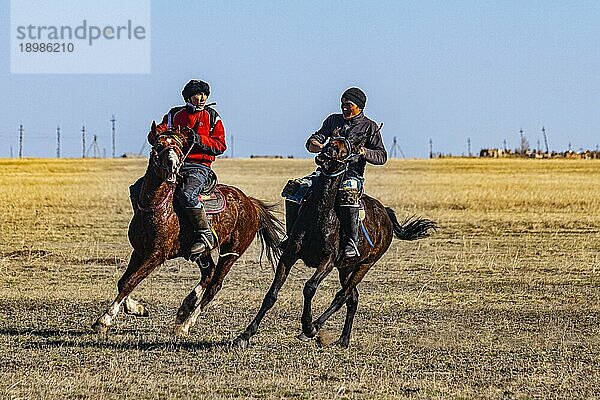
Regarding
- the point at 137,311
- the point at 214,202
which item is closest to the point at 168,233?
the point at 214,202

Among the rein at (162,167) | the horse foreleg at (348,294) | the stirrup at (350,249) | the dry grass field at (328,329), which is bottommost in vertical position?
the dry grass field at (328,329)

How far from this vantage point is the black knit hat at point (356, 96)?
35.7 ft

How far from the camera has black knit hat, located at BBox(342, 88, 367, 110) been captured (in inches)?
428

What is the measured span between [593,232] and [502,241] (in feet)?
10.1

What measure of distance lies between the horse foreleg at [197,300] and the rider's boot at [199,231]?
43 centimetres

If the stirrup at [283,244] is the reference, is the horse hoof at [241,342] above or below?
below

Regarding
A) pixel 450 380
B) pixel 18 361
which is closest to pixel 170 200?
pixel 18 361

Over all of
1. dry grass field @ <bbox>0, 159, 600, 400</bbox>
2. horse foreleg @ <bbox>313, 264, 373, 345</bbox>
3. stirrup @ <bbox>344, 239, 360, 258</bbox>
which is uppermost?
stirrup @ <bbox>344, 239, 360, 258</bbox>

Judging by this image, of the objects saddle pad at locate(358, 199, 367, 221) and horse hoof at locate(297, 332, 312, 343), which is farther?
saddle pad at locate(358, 199, 367, 221)

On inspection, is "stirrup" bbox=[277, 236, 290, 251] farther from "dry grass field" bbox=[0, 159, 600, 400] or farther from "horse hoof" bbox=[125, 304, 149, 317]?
"horse hoof" bbox=[125, 304, 149, 317]

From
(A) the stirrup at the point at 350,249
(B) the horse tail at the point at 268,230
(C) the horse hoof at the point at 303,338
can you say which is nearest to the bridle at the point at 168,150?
(A) the stirrup at the point at 350,249

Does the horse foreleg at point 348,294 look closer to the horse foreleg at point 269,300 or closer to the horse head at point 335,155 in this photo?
the horse foreleg at point 269,300

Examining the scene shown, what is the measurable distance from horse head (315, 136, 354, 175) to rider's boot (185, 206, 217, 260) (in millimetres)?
1531

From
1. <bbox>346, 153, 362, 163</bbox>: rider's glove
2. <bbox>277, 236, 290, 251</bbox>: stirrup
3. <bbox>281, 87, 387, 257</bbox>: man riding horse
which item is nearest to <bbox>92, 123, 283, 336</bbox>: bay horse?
<bbox>277, 236, 290, 251</bbox>: stirrup
